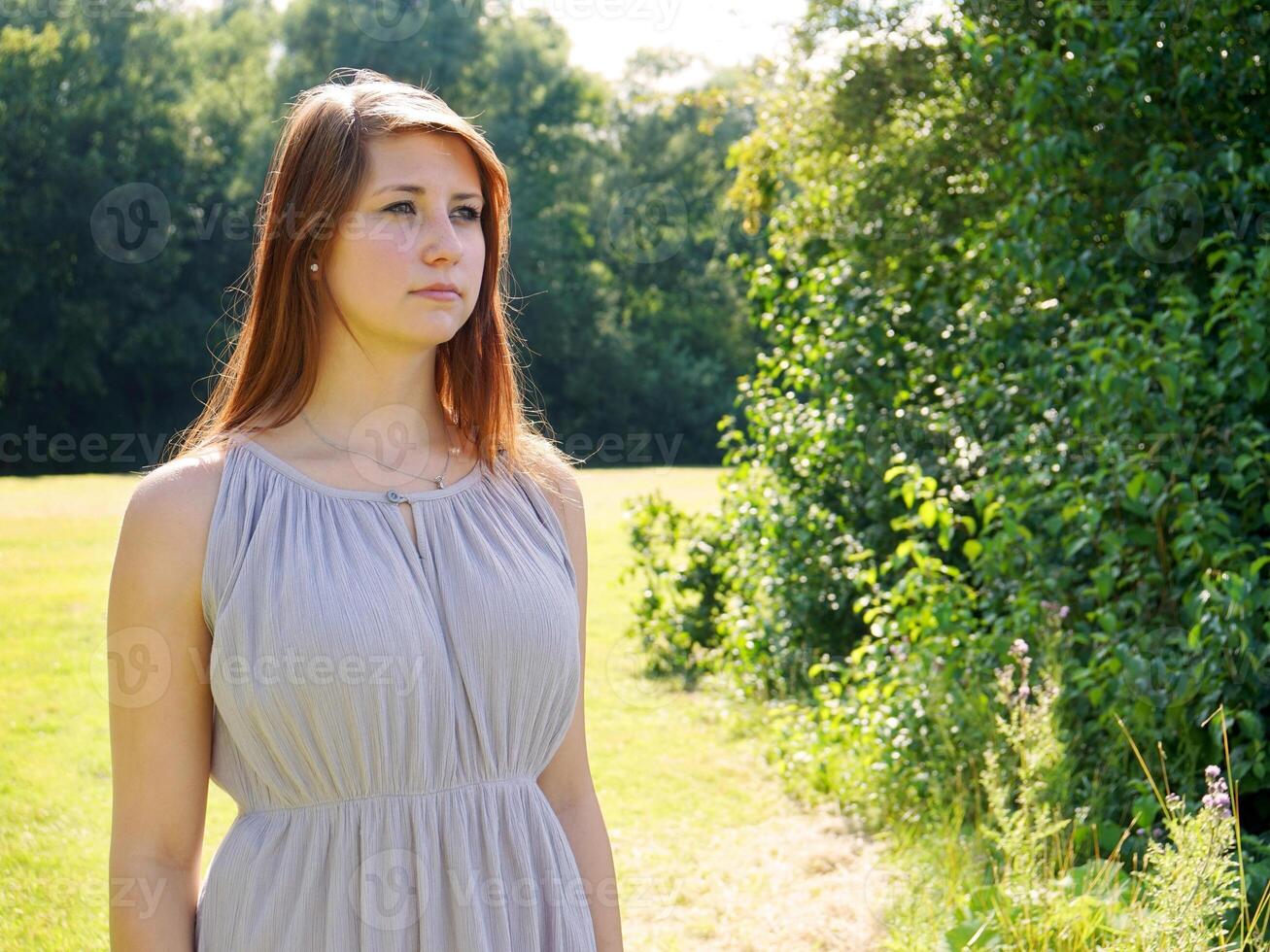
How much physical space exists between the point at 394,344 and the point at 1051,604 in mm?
2769

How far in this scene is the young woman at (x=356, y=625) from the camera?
4.73ft

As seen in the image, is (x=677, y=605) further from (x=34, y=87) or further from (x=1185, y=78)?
(x=34, y=87)

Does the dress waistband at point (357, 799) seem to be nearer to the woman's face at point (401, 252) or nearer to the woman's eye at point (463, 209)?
the woman's face at point (401, 252)

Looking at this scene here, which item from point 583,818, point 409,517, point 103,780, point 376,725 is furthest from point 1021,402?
point 103,780

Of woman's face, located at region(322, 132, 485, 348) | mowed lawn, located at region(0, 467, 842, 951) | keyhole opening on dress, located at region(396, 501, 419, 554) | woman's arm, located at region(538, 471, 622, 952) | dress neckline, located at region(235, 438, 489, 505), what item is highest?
woman's face, located at region(322, 132, 485, 348)

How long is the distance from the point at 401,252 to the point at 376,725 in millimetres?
621

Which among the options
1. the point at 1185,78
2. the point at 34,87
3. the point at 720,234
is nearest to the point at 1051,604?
the point at 1185,78

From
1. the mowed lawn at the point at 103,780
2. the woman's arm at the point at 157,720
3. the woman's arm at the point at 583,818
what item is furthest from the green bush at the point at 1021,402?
the woman's arm at the point at 157,720

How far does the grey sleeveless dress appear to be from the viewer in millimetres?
1451

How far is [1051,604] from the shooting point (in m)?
3.81

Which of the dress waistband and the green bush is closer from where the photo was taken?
the dress waistband

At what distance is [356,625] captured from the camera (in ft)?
4.81

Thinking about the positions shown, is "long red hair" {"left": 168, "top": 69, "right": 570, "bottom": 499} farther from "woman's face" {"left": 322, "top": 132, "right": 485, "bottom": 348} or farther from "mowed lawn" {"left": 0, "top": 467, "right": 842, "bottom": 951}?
"mowed lawn" {"left": 0, "top": 467, "right": 842, "bottom": 951}

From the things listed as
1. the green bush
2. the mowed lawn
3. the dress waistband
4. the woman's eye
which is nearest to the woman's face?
the woman's eye
